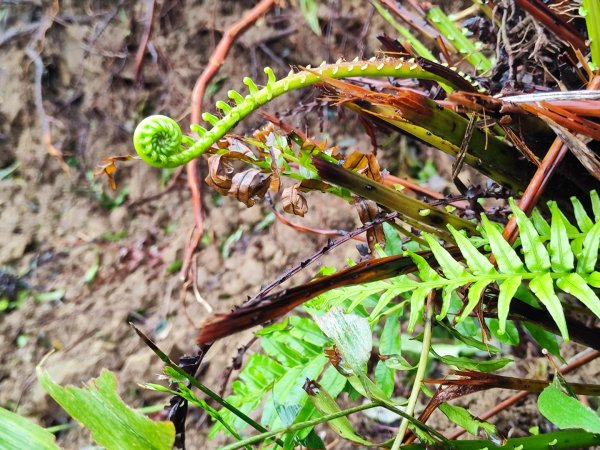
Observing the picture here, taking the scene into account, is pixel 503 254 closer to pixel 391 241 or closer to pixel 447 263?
pixel 447 263

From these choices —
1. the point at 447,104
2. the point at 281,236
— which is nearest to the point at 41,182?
the point at 281,236

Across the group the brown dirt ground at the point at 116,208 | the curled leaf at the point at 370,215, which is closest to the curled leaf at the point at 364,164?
the curled leaf at the point at 370,215

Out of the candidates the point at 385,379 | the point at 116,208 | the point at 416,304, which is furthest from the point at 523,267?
the point at 116,208

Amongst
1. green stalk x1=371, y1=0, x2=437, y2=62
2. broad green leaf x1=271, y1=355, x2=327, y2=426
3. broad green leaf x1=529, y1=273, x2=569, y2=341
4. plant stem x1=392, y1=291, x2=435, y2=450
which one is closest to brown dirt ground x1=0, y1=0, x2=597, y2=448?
green stalk x1=371, y1=0, x2=437, y2=62

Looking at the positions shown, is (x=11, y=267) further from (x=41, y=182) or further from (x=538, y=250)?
(x=538, y=250)

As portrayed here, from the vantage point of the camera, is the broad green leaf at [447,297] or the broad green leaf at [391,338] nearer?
the broad green leaf at [447,297]

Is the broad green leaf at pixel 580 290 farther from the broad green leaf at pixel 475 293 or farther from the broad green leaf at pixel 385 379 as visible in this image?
the broad green leaf at pixel 385 379
